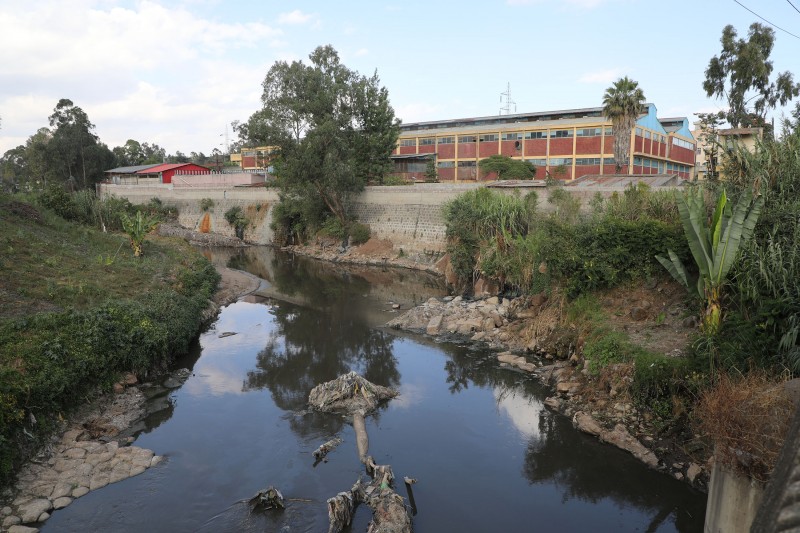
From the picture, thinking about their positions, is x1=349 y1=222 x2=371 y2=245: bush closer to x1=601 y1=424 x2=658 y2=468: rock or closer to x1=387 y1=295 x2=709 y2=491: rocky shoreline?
x1=387 y1=295 x2=709 y2=491: rocky shoreline

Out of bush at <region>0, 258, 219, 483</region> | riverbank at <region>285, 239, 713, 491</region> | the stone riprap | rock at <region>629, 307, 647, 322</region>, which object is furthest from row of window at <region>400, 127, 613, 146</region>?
the stone riprap

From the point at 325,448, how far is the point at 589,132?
3499 cm

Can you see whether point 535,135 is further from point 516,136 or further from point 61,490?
point 61,490

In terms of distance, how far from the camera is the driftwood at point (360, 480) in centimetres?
779

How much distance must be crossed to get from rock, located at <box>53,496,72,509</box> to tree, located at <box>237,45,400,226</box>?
2319cm

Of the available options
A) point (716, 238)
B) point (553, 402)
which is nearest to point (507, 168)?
point (553, 402)

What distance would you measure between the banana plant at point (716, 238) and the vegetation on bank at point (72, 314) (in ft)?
42.0

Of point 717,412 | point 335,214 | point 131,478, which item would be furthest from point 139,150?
point 717,412

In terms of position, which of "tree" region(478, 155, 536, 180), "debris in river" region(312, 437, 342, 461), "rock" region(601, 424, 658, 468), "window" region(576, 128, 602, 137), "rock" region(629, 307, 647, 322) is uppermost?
"window" region(576, 128, 602, 137)

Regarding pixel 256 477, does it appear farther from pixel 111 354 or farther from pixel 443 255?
pixel 443 255

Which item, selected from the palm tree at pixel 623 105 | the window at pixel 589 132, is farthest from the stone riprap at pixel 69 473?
the window at pixel 589 132

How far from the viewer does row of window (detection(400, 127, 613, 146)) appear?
126 ft

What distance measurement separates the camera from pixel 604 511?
841 cm

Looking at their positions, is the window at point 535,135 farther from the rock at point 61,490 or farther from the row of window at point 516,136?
the rock at point 61,490
